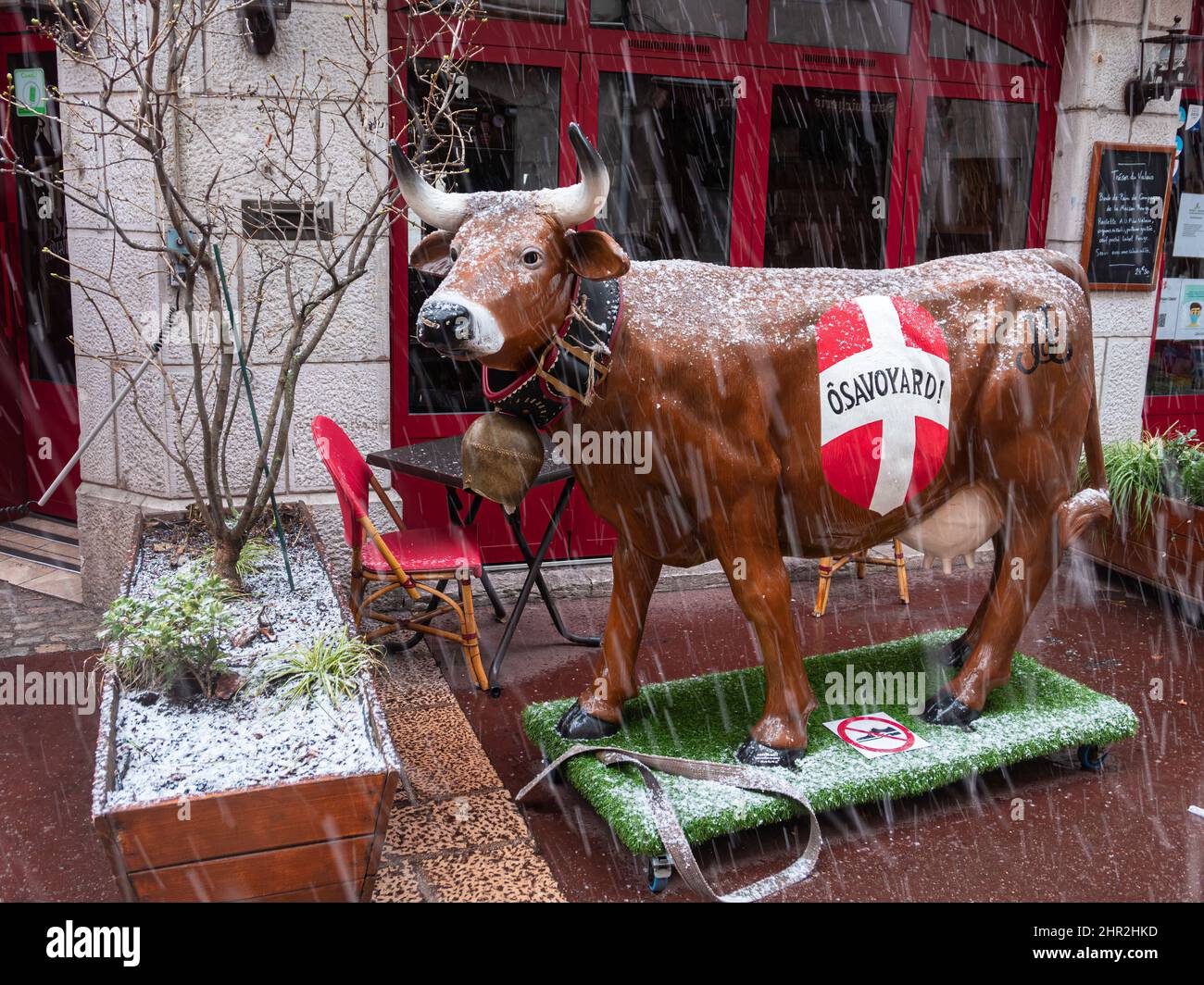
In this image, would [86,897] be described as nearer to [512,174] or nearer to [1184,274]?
[512,174]

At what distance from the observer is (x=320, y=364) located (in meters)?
5.41

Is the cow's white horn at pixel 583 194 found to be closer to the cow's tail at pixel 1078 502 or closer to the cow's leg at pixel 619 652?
the cow's leg at pixel 619 652

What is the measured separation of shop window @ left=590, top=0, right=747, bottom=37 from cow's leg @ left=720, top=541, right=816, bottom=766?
359 centimetres

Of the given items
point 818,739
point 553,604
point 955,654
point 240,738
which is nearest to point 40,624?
point 553,604

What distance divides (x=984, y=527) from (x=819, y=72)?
3.47 metres

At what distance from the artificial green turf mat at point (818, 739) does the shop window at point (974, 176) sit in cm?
334

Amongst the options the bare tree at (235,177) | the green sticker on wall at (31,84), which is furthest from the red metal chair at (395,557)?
the green sticker on wall at (31,84)

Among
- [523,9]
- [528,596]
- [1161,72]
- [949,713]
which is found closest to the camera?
[949,713]

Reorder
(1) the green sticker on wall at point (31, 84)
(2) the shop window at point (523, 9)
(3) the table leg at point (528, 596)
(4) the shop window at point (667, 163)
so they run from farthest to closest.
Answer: (1) the green sticker on wall at point (31, 84), (4) the shop window at point (667, 163), (2) the shop window at point (523, 9), (3) the table leg at point (528, 596)

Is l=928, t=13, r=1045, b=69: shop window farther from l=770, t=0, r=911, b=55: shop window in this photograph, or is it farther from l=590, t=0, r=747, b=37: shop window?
l=590, t=0, r=747, b=37: shop window

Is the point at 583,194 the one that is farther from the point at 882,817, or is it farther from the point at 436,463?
the point at 882,817

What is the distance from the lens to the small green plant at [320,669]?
3.29 metres

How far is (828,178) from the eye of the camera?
6.47 meters

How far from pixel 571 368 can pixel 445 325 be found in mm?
565
